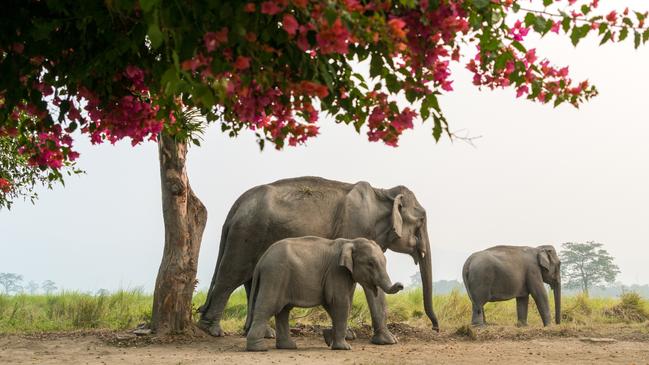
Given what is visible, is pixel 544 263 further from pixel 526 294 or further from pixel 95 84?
pixel 95 84

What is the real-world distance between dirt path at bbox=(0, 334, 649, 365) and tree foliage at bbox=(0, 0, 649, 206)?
9.99ft

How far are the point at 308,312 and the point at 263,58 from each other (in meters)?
10.9

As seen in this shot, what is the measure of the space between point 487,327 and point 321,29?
9881 millimetres

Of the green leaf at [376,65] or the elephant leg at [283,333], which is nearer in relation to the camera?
the green leaf at [376,65]

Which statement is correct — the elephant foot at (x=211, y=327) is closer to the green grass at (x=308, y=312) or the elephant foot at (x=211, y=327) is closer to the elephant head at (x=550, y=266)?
the green grass at (x=308, y=312)

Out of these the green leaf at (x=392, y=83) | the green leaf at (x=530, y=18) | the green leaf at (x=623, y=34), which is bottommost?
the green leaf at (x=392, y=83)

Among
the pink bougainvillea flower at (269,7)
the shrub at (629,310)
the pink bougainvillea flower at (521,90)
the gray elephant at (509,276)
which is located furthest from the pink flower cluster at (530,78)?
the shrub at (629,310)

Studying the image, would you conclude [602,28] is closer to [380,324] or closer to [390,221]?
[380,324]

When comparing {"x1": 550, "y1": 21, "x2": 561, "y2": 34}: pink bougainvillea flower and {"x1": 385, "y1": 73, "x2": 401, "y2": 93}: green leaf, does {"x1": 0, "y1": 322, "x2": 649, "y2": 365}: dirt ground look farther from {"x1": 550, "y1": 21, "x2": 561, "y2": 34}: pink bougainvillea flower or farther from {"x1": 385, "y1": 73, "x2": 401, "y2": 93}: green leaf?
{"x1": 550, "y1": 21, "x2": 561, "y2": 34}: pink bougainvillea flower

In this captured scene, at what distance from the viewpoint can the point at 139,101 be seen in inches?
257

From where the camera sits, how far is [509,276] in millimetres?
13523

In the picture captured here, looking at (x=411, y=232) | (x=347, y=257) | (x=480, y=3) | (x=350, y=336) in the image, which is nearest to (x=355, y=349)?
(x=347, y=257)

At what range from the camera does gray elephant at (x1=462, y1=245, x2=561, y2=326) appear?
44.4 feet

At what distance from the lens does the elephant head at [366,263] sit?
921 centimetres
